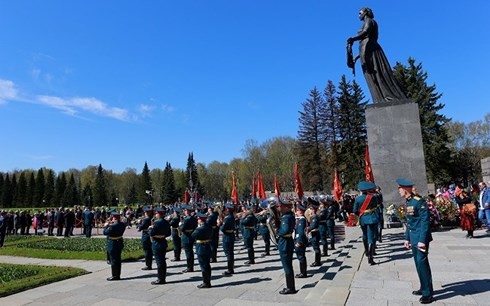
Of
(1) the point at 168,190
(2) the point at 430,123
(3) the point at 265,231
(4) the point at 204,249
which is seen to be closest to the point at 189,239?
(4) the point at 204,249

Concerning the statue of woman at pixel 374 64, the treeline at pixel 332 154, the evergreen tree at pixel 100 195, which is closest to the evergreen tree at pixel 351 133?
the treeline at pixel 332 154

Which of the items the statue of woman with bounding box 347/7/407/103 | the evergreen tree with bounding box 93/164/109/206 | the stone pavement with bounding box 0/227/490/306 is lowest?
the stone pavement with bounding box 0/227/490/306

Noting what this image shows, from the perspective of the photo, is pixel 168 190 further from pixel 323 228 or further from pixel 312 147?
pixel 323 228

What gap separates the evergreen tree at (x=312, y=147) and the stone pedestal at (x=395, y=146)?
4142 cm

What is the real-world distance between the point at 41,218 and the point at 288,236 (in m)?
28.5

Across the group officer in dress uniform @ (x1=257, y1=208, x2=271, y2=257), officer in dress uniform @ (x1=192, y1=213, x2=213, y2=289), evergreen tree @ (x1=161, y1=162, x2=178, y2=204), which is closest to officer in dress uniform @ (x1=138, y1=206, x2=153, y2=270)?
officer in dress uniform @ (x1=192, y1=213, x2=213, y2=289)

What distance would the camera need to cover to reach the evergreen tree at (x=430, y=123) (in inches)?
1689

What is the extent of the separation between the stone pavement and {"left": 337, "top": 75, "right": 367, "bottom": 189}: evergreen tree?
122ft

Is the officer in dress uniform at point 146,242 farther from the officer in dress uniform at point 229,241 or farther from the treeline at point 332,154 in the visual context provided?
the treeline at point 332,154

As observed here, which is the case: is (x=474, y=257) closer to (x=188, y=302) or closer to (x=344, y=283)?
(x=344, y=283)

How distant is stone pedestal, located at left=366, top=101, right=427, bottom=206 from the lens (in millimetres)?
16188

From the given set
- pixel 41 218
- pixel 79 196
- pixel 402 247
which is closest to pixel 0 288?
pixel 402 247

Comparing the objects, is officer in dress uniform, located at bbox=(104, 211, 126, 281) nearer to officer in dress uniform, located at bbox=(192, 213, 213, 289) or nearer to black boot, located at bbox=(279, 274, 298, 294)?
officer in dress uniform, located at bbox=(192, 213, 213, 289)

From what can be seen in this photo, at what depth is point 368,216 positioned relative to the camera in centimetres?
1020
